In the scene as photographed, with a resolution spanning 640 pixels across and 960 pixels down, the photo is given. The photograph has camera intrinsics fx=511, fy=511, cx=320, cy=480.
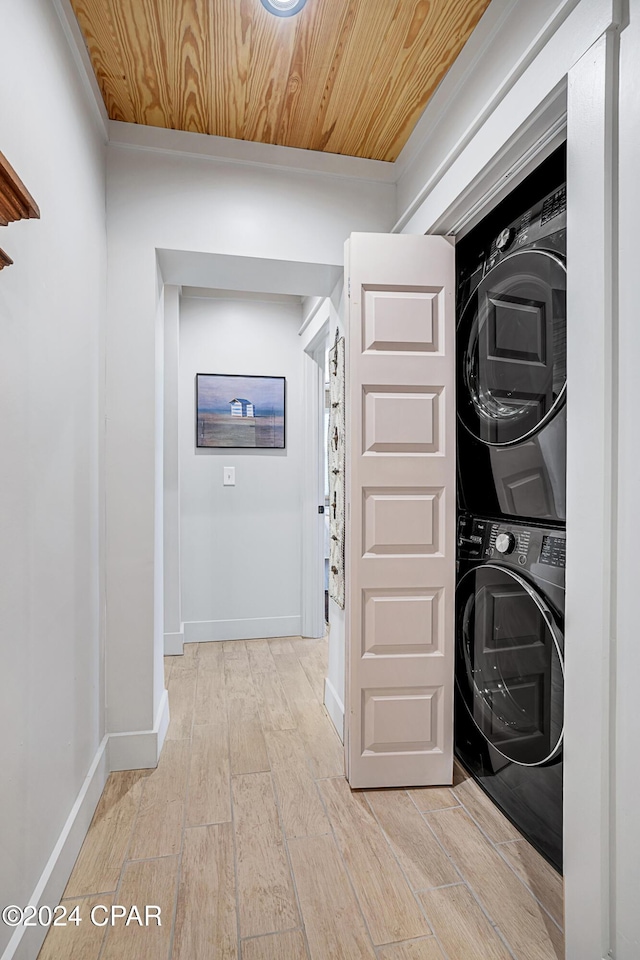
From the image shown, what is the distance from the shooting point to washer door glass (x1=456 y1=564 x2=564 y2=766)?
1.42m

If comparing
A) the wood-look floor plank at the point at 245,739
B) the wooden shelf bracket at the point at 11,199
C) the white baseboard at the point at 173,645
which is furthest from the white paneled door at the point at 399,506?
the white baseboard at the point at 173,645

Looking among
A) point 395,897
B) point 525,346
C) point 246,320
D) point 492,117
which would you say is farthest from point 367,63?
point 395,897

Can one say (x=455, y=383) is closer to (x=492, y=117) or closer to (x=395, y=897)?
(x=492, y=117)

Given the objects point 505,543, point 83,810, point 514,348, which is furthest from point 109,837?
point 514,348

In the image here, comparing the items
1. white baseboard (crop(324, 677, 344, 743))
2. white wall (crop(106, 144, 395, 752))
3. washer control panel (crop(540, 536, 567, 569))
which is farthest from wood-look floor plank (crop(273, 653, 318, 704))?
washer control panel (crop(540, 536, 567, 569))

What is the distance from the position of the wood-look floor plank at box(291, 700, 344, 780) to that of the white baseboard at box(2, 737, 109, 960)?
79 centimetres

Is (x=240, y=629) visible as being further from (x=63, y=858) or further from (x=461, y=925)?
(x=461, y=925)

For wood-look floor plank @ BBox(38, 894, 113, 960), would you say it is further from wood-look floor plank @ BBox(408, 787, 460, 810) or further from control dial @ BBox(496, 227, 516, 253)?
control dial @ BBox(496, 227, 516, 253)

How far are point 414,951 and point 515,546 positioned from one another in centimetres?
106

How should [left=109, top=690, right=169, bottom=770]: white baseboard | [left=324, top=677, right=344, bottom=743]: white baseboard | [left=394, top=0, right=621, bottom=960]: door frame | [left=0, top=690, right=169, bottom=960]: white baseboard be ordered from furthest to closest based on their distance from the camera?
1. [left=324, top=677, right=344, bottom=743]: white baseboard
2. [left=109, top=690, right=169, bottom=770]: white baseboard
3. [left=0, top=690, right=169, bottom=960]: white baseboard
4. [left=394, top=0, right=621, bottom=960]: door frame

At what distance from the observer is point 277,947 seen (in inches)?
48.7

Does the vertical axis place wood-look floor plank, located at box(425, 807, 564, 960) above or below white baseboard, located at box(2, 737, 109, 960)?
below

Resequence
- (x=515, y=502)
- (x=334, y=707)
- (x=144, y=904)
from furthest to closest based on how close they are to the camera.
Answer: (x=334, y=707), (x=515, y=502), (x=144, y=904)

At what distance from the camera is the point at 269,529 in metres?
3.62
